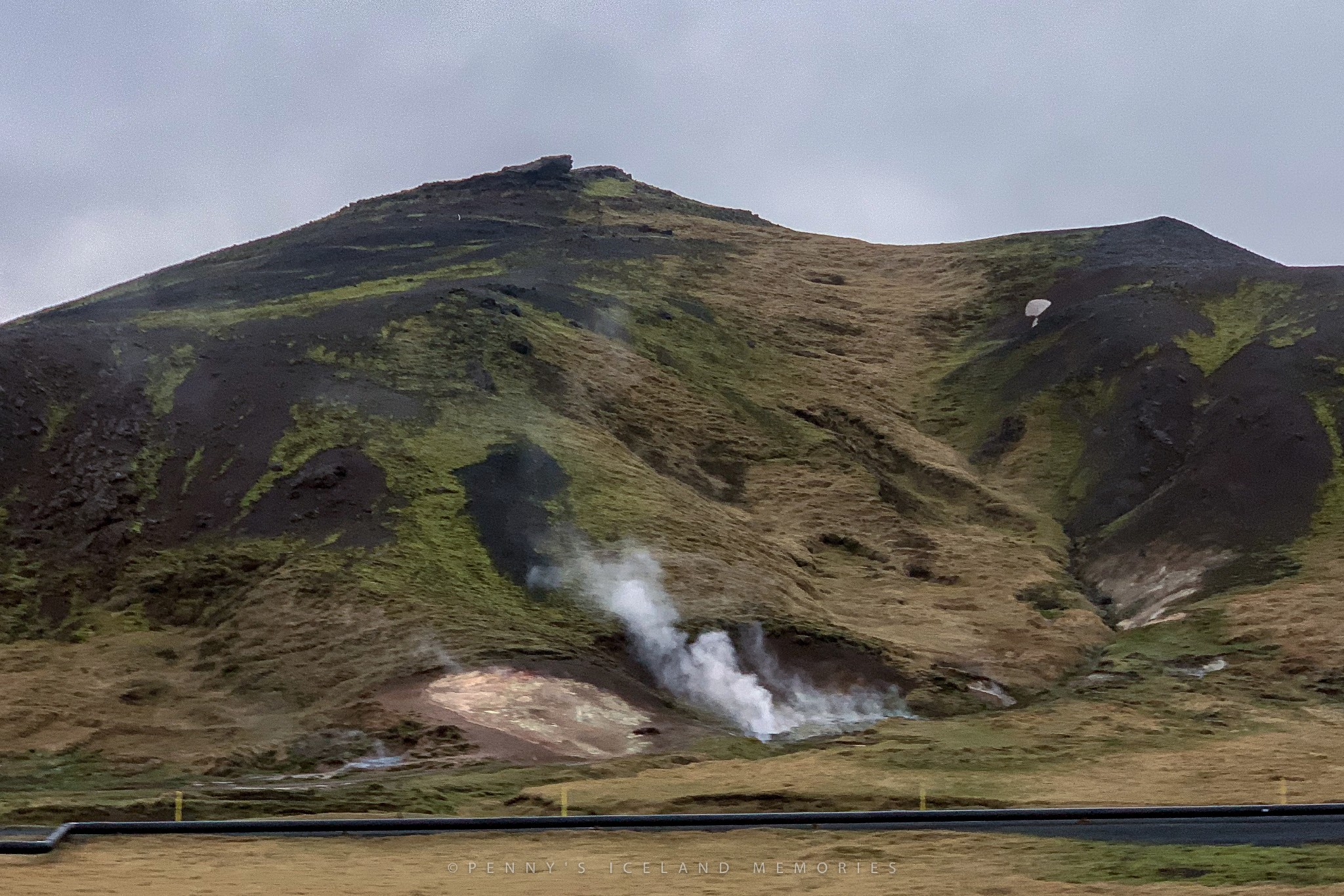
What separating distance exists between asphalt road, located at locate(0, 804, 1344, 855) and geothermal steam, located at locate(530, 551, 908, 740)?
38.0 feet

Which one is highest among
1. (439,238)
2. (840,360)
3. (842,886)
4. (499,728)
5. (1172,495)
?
(439,238)

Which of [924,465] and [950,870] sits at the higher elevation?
[924,465]

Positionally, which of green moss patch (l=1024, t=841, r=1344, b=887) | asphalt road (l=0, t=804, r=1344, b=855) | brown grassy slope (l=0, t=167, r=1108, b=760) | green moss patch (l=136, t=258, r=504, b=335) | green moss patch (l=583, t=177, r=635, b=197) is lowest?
green moss patch (l=1024, t=841, r=1344, b=887)

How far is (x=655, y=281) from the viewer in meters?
73.9

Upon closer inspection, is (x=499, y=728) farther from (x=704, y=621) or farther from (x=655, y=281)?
(x=655, y=281)

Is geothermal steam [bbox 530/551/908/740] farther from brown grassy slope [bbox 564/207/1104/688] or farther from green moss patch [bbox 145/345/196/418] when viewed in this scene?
green moss patch [bbox 145/345/196/418]

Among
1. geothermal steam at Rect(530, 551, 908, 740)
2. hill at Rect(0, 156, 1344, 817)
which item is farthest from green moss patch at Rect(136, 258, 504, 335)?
geothermal steam at Rect(530, 551, 908, 740)

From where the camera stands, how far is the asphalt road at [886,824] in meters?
19.9

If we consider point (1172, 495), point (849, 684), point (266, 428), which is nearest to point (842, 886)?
point (849, 684)

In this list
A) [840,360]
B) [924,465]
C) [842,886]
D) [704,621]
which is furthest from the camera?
[840,360]

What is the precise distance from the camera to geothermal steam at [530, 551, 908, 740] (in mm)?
34219

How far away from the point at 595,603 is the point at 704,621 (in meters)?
3.18

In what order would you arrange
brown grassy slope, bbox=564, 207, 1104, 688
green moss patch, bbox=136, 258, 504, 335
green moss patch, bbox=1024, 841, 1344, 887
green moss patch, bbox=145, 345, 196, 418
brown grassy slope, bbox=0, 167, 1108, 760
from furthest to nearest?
green moss patch, bbox=136, 258, 504, 335 → green moss patch, bbox=145, 345, 196, 418 → brown grassy slope, bbox=564, 207, 1104, 688 → brown grassy slope, bbox=0, 167, 1108, 760 → green moss patch, bbox=1024, 841, 1344, 887

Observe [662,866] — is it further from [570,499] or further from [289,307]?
[289,307]
